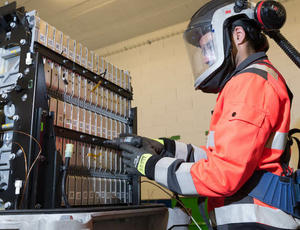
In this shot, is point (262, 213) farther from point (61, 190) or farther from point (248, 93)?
point (61, 190)

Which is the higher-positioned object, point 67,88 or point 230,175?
point 67,88

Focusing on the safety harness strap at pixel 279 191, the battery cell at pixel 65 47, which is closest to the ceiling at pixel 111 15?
the battery cell at pixel 65 47

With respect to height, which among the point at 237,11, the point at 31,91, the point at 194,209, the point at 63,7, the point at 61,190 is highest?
the point at 63,7

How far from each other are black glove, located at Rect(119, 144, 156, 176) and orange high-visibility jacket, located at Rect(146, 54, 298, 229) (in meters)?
0.11

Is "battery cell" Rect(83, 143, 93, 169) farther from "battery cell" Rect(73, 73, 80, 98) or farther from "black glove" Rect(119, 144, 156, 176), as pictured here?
"black glove" Rect(119, 144, 156, 176)

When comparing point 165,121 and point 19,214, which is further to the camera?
point 165,121

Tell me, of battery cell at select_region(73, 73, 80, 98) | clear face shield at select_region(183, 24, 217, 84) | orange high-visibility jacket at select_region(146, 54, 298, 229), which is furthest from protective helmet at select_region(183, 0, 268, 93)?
battery cell at select_region(73, 73, 80, 98)

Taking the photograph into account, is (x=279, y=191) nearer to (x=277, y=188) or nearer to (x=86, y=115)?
(x=277, y=188)

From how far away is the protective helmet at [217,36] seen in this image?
1.96 meters

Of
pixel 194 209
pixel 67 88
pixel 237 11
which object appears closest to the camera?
pixel 237 11

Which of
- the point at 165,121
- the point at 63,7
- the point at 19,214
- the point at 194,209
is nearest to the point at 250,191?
the point at 19,214

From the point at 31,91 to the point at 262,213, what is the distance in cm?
176

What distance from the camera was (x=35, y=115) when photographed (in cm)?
221

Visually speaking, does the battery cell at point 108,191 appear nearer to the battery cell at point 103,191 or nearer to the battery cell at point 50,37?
the battery cell at point 103,191
